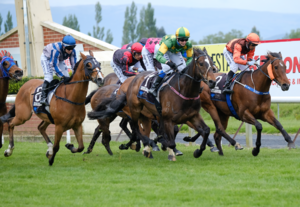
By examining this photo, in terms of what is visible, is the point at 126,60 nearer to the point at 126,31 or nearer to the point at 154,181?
the point at 154,181

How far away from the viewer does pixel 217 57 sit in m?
12.0

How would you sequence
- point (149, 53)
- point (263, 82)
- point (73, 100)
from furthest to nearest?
point (149, 53), point (263, 82), point (73, 100)

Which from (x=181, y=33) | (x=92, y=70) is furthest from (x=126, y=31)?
(x=92, y=70)

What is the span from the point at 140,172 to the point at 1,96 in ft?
11.0

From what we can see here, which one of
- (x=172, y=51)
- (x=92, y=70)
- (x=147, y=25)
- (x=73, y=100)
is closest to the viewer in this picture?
(x=92, y=70)

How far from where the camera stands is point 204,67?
6566mm

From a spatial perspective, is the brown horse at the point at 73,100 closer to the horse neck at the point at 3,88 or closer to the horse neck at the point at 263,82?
the horse neck at the point at 3,88

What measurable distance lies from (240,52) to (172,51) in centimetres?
140

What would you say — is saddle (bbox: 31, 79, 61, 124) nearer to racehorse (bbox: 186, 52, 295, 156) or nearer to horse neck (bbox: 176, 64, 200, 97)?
horse neck (bbox: 176, 64, 200, 97)

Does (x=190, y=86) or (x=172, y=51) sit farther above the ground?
(x=172, y=51)

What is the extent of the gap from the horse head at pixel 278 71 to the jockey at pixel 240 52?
0.49 metres

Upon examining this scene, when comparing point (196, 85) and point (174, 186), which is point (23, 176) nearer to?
point (174, 186)

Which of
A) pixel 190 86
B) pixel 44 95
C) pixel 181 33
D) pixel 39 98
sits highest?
pixel 181 33

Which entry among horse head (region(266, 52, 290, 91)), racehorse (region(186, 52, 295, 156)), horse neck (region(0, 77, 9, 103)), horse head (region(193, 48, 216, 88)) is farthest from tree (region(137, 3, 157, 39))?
horse head (region(193, 48, 216, 88))
